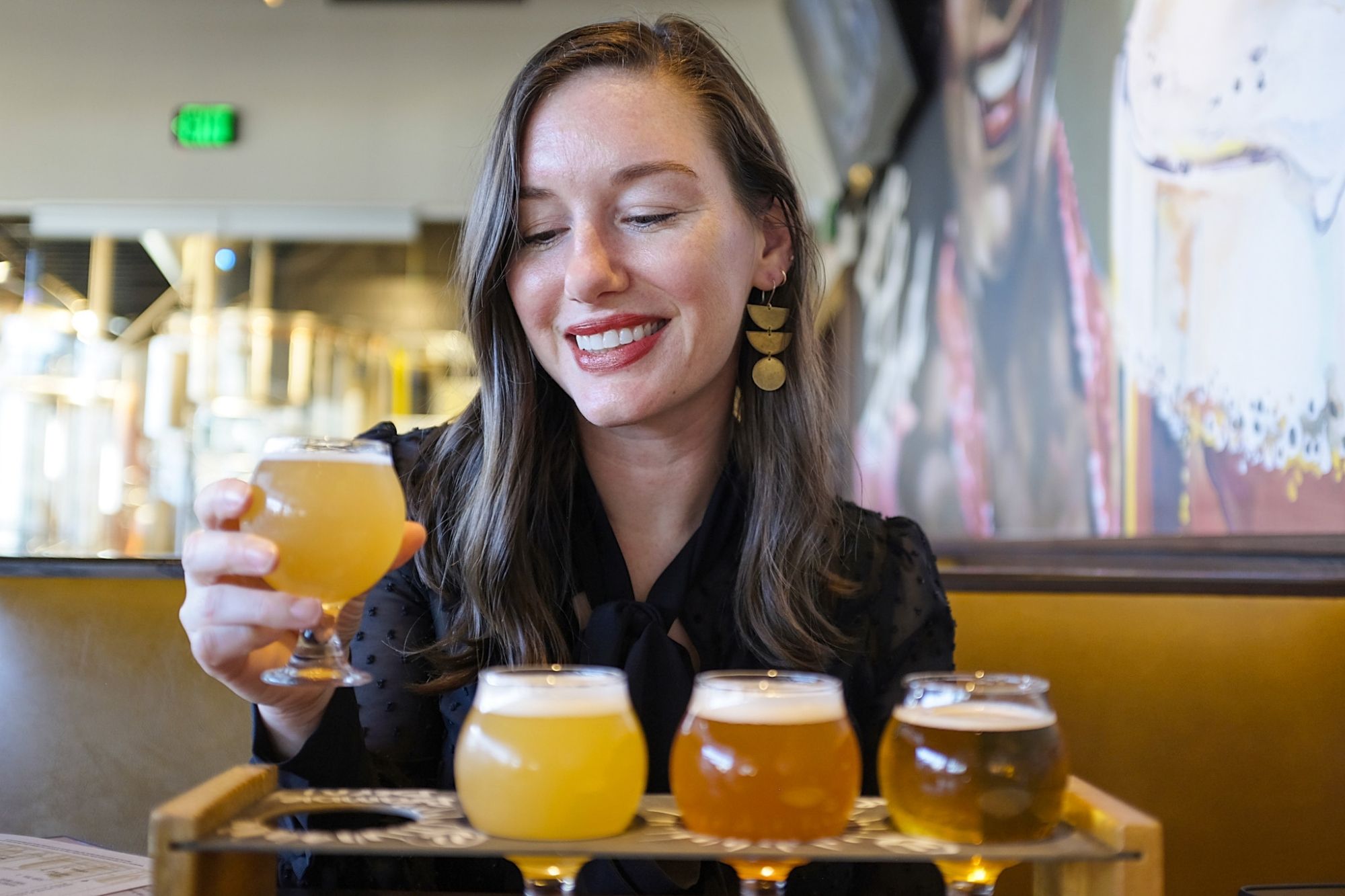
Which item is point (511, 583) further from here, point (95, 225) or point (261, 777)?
point (95, 225)

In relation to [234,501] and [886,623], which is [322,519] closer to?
[234,501]

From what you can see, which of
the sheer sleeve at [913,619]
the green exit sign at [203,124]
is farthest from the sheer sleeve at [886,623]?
the green exit sign at [203,124]

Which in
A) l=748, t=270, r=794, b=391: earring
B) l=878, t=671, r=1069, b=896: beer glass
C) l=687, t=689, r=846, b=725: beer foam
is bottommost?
l=878, t=671, r=1069, b=896: beer glass

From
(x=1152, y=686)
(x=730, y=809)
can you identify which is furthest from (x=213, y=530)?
(x=1152, y=686)

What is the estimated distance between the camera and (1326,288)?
1.45m

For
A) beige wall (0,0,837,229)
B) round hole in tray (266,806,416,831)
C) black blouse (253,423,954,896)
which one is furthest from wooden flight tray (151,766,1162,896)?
beige wall (0,0,837,229)

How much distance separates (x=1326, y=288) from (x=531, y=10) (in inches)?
201

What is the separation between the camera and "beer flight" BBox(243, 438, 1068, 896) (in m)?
0.75

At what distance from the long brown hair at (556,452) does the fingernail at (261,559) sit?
530mm

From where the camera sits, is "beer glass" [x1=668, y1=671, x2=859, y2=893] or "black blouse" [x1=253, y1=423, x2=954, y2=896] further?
"black blouse" [x1=253, y1=423, x2=954, y2=896]

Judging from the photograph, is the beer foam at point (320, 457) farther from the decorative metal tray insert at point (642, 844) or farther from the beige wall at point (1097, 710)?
the beige wall at point (1097, 710)

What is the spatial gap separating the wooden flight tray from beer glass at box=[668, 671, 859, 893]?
0.05ft

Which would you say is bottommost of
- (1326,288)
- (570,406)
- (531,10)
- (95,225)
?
(570,406)

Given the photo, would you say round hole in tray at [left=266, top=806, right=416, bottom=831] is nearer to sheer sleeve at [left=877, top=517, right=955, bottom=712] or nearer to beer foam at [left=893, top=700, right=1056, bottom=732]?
beer foam at [left=893, top=700, right=1056, bottom=732]
